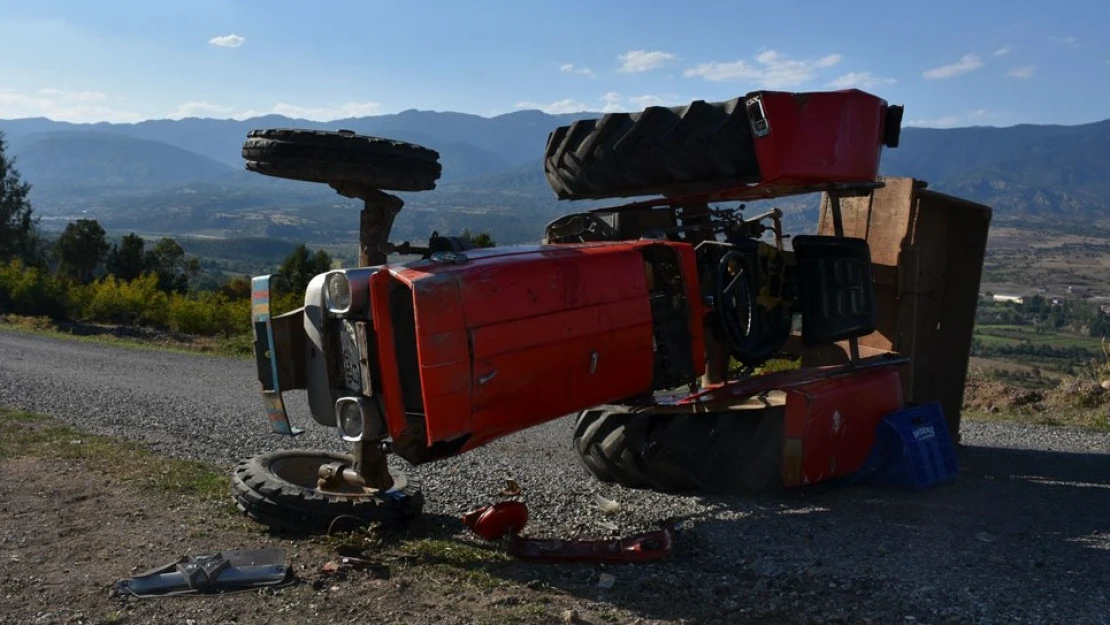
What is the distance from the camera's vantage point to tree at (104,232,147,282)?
123 ft

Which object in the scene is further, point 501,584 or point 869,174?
point 869,174

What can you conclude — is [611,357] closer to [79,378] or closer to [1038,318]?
[79,378]

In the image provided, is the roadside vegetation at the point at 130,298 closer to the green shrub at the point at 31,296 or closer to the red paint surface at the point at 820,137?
the green shrub at the point at 31,296

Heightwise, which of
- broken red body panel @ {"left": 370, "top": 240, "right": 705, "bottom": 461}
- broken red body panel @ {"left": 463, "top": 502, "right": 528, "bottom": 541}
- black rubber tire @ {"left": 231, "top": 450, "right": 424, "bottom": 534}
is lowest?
broken red body panel @ {"left": 463, "top": 502, "right": 528, "bottom": 541}

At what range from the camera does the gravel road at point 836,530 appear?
14.4ft

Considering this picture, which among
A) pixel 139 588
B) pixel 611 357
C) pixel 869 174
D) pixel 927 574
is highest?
pixel 869 174

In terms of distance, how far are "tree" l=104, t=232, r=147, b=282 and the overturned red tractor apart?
3394 cm

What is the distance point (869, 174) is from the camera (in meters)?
6.63

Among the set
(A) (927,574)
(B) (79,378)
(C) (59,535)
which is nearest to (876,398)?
(A) (927,574)

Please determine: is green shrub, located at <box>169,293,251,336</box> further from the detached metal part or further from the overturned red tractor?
the detached metal part

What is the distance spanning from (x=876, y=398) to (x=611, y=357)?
2228 mm

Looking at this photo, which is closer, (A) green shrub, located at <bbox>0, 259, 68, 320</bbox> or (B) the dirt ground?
(B) the dirt ground

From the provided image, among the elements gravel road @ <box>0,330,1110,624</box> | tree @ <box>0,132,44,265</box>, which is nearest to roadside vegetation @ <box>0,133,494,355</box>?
tree @ <box>0,132,44,265</box>

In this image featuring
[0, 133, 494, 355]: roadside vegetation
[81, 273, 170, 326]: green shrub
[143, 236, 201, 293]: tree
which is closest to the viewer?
[0, 133, 494, 355]: roadside vegetation
